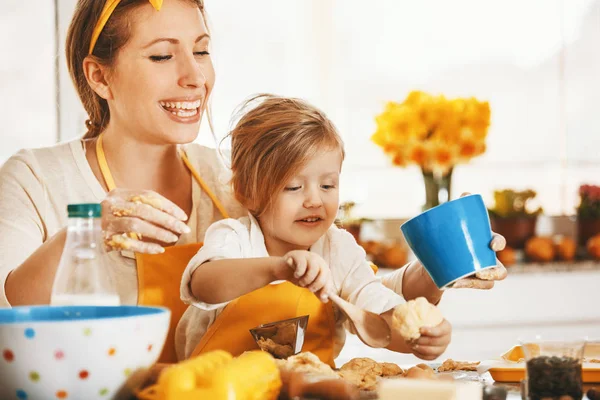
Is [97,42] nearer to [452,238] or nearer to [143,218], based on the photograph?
[143,218]

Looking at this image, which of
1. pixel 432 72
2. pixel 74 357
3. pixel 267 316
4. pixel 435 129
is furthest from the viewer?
pixel 432 72

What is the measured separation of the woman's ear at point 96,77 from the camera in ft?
5.77

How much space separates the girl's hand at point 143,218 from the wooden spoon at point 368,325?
30cm

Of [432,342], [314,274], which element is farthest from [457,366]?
[314,274]

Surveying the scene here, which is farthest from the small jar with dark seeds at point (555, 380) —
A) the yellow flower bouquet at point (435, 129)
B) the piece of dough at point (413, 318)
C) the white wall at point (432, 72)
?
the white wall at point (432, 72)

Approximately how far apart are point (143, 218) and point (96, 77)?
0.71 m

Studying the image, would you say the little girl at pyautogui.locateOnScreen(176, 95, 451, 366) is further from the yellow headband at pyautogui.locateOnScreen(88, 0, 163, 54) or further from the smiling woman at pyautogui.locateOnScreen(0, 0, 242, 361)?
the yellow headband at pyautogui.locateOnScreen(88, 0, 163, 54)

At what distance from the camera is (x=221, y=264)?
4.10 feet

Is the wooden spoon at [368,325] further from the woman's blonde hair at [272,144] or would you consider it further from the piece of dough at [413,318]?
the woman's blonde hair at [272,144]

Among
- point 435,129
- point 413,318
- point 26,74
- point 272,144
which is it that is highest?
point 26,74

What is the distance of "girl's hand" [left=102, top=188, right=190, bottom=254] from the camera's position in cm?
118

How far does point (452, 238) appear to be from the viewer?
1066 mm

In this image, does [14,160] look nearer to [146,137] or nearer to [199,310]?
[146,137]

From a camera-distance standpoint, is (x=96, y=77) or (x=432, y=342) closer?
(x=432, y=342)
